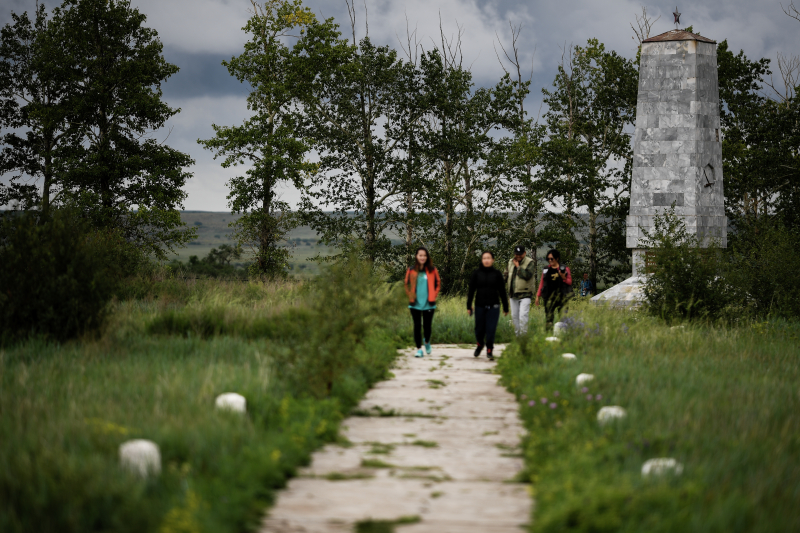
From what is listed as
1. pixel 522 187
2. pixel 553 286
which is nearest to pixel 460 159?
Result: pixel 522 187

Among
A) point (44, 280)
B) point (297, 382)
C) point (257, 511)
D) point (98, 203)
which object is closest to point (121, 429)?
point (257, 511)

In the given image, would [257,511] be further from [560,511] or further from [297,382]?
[297,382]

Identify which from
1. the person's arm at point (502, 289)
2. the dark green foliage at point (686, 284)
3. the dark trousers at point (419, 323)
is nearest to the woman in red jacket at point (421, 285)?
the dark trousers at point (419, 323)

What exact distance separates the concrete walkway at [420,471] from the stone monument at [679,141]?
13.6 meters

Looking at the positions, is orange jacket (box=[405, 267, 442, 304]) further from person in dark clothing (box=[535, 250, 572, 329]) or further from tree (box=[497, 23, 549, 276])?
tree (box=[497, 23, 549, 276])

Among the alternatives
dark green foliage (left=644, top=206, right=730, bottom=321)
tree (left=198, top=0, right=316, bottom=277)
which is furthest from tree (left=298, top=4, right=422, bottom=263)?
dark green foliage (left=644, top=206, right=730, bottom=321)

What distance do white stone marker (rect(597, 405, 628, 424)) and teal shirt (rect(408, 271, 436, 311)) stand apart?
190 inches

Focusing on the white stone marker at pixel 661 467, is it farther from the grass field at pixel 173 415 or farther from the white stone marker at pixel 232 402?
the white stone marker at pixel 232 402

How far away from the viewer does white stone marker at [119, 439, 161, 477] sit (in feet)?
12.5

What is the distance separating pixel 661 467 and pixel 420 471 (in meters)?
1.66

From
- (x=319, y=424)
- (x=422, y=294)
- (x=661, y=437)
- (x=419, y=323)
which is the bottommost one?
(x=319, y=424)

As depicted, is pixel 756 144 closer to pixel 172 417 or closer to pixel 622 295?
pixel 622 295

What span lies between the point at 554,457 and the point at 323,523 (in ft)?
6.32

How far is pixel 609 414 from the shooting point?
5191 mm
